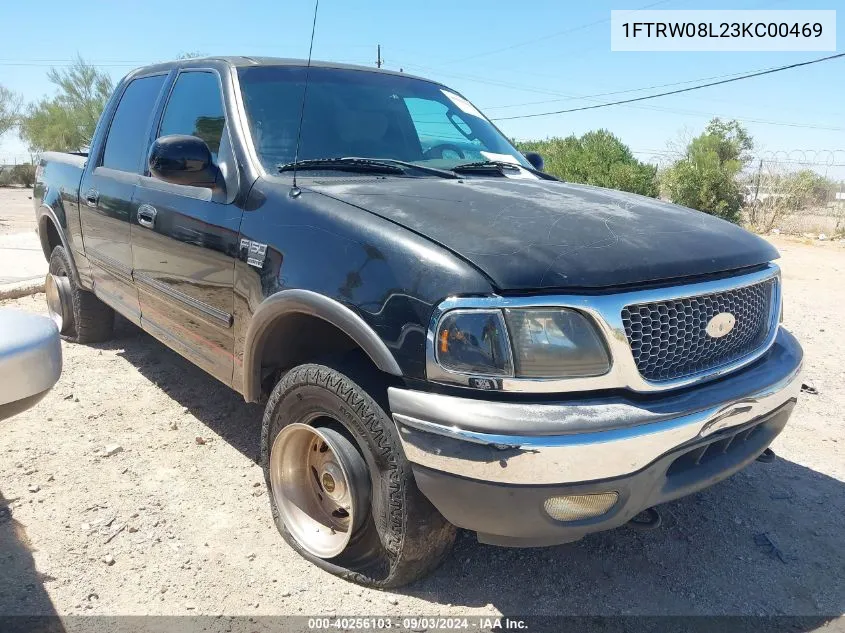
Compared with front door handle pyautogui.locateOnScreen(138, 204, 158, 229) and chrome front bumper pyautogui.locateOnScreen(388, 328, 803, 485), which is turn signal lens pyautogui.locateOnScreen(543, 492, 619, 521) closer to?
chrome front bumper pyautogui.locateOnScreen(388, 328, 803, 485)

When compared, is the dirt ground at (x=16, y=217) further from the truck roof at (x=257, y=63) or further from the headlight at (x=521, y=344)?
the headlight at (x=521, y=344)

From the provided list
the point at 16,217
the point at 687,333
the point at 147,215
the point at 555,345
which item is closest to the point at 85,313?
the point at 147,215

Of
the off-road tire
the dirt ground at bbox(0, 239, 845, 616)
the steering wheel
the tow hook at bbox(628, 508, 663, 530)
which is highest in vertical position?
the steering wheel

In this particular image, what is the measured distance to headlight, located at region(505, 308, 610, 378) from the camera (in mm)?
1869

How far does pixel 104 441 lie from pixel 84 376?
1.15 meters

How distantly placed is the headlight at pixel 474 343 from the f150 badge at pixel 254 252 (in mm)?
962

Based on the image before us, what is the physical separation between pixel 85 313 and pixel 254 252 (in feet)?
10.2

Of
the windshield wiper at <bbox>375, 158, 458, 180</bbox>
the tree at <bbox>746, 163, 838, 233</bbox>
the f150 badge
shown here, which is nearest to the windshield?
the windshield wiper at <bbox>375, 158, 458, 180</bbox>

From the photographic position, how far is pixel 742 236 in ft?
8.38

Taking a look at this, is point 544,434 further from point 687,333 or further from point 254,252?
point 254,252

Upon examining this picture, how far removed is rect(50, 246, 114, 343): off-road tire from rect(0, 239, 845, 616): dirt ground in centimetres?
123

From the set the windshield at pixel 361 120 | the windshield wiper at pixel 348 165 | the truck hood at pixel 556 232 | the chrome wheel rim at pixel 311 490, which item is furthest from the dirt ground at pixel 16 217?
the truck hood at pixel 556 232

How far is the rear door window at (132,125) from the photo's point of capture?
3.83m

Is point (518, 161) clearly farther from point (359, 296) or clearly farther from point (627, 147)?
point (627, 147)
